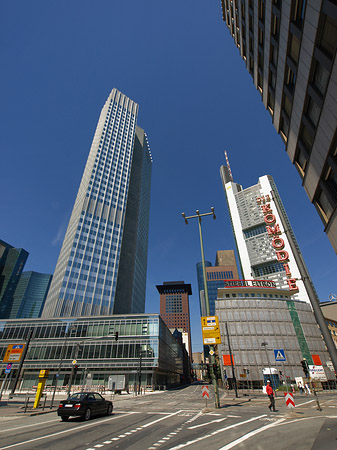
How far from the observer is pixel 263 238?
10838 centimetres

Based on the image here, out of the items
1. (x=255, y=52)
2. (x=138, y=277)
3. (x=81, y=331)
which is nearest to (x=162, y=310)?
(x=138, y=277)

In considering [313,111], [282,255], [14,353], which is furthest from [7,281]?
[313,111]

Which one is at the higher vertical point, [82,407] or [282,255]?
[282,255]

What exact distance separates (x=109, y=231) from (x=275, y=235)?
73084 millimetres

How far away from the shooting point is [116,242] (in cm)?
8925

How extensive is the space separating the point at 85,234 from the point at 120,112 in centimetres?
7751

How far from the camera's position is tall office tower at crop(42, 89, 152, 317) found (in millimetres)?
72125

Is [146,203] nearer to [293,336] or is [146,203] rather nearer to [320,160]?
[293,336]

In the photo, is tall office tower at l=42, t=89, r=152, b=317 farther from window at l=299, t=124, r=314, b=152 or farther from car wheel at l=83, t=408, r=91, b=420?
window at l=299, t=124, r=314, b=152

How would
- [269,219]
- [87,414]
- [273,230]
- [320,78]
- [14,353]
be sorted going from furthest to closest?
1. [269,219]
2. [273,230]
3. [14,353]
4. [320,78]
5. [87,414]

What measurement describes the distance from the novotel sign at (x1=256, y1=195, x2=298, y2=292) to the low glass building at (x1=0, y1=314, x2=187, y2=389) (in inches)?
2326

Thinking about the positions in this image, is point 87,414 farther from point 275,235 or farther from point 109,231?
point 275,235

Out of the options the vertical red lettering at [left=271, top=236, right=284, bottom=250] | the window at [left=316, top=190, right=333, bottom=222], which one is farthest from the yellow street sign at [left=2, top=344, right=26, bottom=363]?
the vertical red lettering at [left=271, top=236, right=284, bottom=250]

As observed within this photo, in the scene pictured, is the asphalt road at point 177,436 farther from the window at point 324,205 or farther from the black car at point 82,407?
the window at point 324,205
